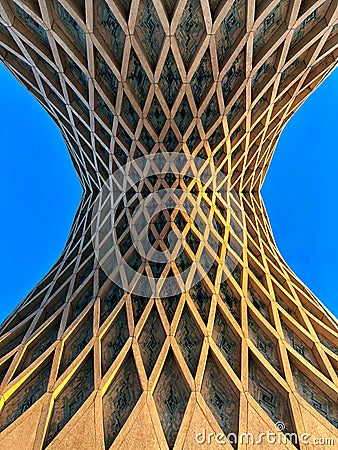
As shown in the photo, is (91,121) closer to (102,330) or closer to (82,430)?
(102,330)

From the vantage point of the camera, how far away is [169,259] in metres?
12.1

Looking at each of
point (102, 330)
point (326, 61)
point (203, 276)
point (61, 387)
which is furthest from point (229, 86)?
point (61, 387)

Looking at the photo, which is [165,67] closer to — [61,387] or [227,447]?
[61,387]

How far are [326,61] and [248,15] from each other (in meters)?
4.79

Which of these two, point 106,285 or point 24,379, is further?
point 106,285

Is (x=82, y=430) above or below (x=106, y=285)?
below

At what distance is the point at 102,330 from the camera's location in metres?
10.6

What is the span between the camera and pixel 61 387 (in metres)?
9.34

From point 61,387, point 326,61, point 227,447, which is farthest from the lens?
point 326,61

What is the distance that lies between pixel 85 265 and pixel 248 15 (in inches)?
Answer: 367

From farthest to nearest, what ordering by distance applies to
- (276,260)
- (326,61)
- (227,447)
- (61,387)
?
(276,260)
(326,61)
(61,387)
(227,447)

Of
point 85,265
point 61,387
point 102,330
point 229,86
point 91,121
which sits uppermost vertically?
point 229,86

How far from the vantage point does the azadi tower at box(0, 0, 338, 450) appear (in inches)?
352

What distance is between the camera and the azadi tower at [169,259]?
352 inches
